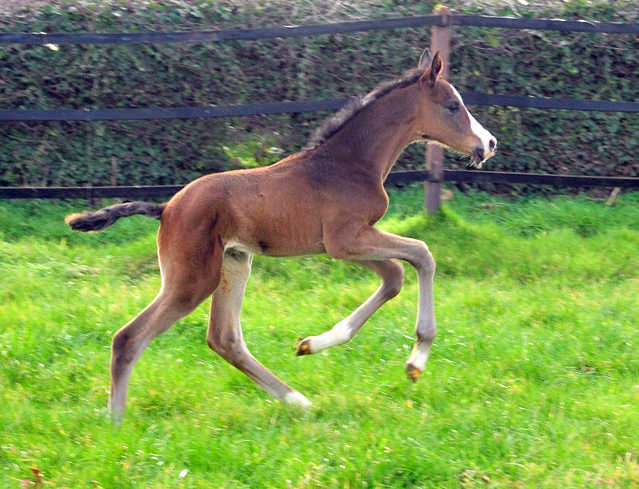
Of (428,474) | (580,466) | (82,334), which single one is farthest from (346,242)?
(82,334)

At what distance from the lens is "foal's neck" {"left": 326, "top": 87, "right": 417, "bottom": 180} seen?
437cm

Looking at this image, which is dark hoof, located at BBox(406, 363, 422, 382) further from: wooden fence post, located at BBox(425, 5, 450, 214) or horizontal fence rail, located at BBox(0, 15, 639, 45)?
horizontal fence rail, located at BBox(0, 15, 639, 45)

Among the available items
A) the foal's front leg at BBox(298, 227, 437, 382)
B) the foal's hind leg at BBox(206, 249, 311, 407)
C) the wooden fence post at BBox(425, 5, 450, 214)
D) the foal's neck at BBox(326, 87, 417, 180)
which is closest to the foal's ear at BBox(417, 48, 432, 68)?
the foal's neck at BBox(326, 87, 417, 180)

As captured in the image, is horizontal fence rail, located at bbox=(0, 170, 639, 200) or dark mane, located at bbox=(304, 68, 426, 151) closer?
dark mane, located at bbox=(304, 68, 426, 151)

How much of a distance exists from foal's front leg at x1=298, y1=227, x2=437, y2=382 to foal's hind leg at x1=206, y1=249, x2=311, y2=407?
29 centimetres

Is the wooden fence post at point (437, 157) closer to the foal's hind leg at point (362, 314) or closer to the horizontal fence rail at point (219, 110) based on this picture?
the horizontal fence rail at point (219, 110)

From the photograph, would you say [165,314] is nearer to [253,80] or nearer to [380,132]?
[380,132]

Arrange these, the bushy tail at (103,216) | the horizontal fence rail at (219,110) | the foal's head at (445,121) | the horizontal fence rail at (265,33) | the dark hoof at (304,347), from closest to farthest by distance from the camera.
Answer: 1. the bushy tail at (103,216)
2. the dark hoof at (304,347)
3. the foal's head at (445,121)
4. the horizontal fence rail at (265,33)
5. the horizontal fence rail at (219,110)

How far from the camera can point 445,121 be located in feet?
15.0

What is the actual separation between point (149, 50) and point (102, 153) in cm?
107

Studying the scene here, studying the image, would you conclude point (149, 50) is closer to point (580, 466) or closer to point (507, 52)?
point (507, 52)

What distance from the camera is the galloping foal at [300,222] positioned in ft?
12.7

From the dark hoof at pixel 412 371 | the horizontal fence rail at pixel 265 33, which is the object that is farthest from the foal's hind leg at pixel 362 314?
the horizontal fence rail at pixel 265 33

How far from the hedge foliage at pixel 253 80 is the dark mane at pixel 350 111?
8.88 ft
